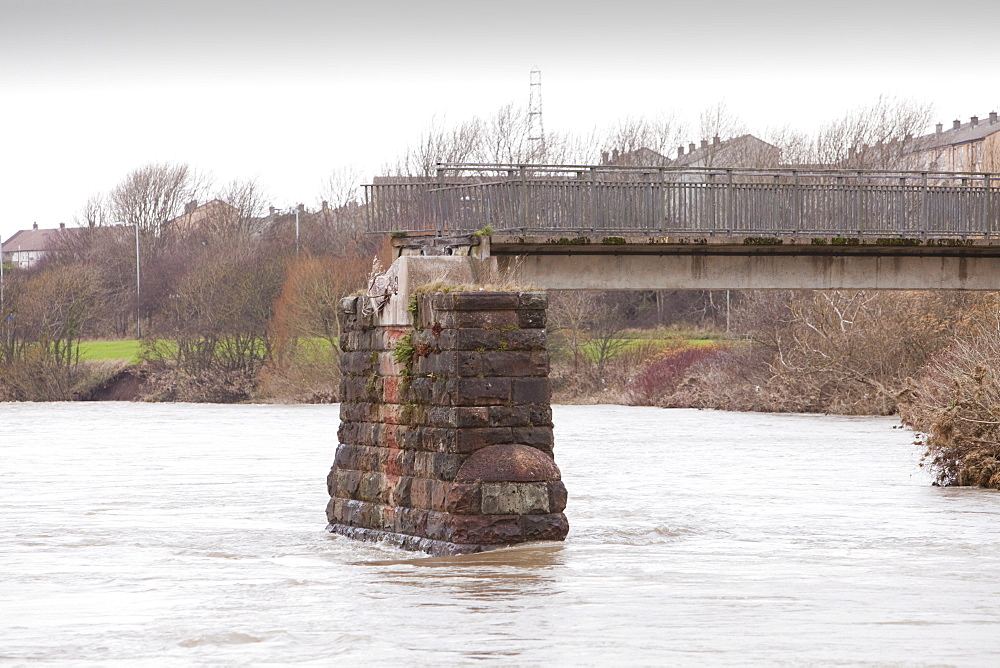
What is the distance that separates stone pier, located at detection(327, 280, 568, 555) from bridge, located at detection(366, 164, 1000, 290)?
12612mm

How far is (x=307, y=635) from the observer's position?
13.2 meters

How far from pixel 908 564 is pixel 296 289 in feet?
136

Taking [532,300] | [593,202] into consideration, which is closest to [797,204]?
[593,202]

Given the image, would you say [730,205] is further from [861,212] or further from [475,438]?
[475,438]

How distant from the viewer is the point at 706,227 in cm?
3341

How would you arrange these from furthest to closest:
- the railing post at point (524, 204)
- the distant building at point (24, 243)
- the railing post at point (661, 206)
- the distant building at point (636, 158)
→ the distant building at point (24, 243) → the distant building at point (636, 158) → the railing post at point (661, 206) → the railing post at point (524, 204)

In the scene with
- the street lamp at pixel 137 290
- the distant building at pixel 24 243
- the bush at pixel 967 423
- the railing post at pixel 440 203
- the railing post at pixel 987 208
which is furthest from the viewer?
the distant building at pixel 24 243

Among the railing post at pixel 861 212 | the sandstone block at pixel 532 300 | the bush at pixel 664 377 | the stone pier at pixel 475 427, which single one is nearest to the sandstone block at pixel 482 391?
the stone pier at pixel 475 427

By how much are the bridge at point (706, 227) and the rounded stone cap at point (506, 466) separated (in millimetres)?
13392

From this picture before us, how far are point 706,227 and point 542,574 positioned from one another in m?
18.5

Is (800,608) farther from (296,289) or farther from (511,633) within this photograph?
(296,289)

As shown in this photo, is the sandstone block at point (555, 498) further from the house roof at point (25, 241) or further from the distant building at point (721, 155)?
the house roof at point (25, 241)

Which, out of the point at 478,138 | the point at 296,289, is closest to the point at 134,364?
the point at 296,289

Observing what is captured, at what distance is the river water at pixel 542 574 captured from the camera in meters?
12.6
